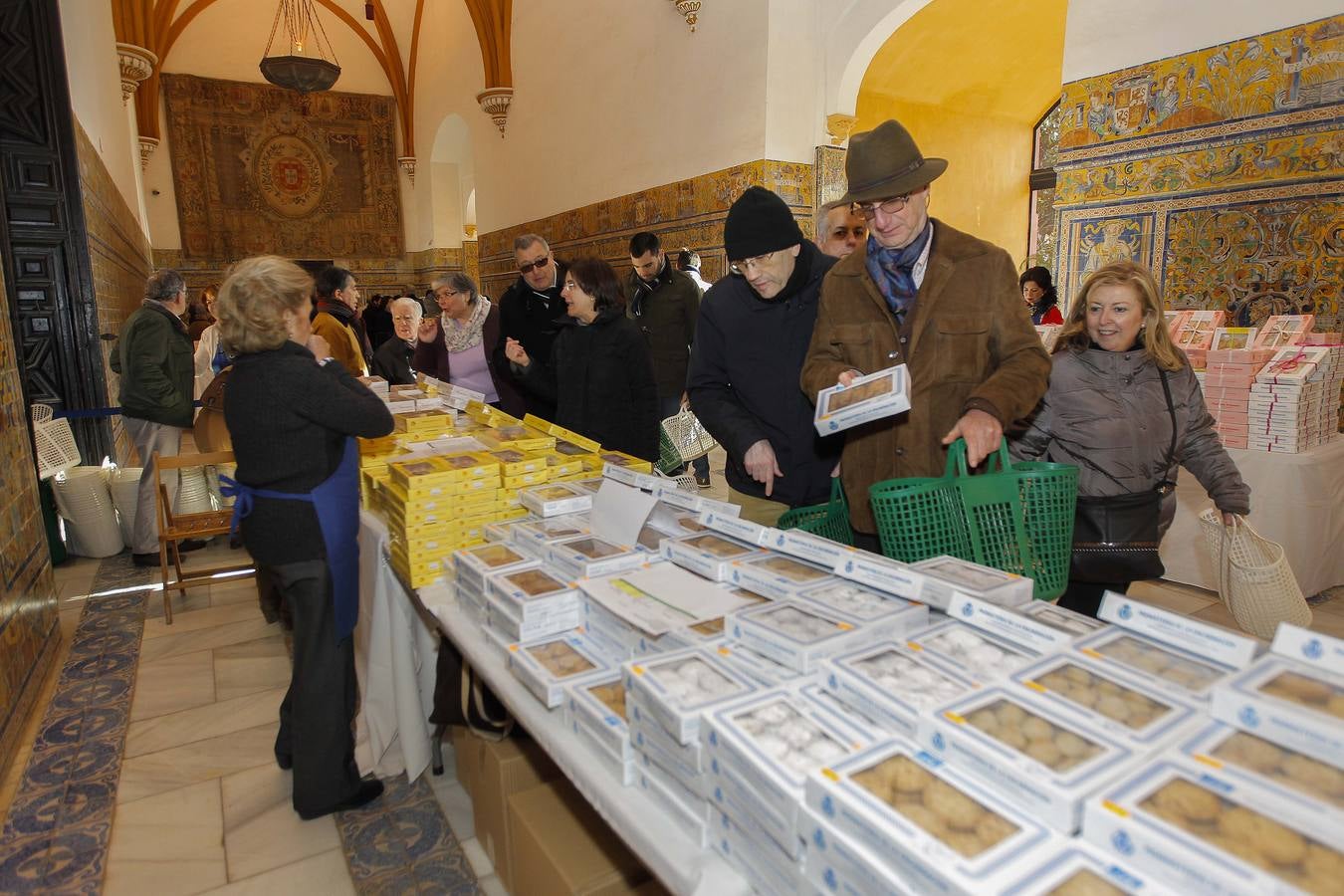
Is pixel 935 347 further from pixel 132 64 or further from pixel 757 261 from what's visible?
pixel 132 64

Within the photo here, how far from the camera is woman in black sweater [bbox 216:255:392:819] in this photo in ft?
7.38

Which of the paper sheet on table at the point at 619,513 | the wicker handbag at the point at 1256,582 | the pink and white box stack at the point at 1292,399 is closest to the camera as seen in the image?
the paper sheet on table at the point at 619,513

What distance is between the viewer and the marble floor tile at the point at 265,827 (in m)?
2.50

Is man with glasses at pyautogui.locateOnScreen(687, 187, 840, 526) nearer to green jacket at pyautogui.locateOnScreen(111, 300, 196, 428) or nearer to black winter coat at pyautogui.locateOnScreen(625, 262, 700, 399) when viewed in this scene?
black winter coat at pyautogui.locateOnScreen(625, 262, 700, 399)

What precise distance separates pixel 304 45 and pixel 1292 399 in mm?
16037

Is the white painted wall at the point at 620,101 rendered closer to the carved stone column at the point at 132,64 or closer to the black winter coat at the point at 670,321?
the black winter coat at the point at 670,321

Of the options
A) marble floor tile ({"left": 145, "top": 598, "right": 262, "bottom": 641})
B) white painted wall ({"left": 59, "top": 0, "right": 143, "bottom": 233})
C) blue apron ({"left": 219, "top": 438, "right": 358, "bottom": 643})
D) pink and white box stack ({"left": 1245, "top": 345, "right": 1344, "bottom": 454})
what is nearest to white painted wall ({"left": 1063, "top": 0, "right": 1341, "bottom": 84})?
pink and white box stack ({"left": 1245, "top": 345, "right": 1344, "bottom": 454})

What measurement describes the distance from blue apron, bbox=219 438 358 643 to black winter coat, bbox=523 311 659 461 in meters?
1.27

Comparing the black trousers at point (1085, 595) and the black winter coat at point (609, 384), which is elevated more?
the black winter coat at point (609, 384)

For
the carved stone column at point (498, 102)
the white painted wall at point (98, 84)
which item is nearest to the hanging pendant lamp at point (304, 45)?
the carved stone column at point (498, 102)

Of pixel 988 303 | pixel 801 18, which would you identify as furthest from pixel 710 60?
pixel 988 303

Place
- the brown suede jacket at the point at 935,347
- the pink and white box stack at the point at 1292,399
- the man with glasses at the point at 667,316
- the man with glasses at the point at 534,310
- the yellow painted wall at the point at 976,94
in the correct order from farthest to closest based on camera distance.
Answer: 1. the yellow painted wall at the point at 976,94
2. the man with glasses at the point at 667,316
3. the man with glasses at the point at 534,310
4. the pink and white box stack at the point at 1292,399
5. the brown suede jacket at the point at 935,347

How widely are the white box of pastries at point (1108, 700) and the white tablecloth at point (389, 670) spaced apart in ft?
6.70

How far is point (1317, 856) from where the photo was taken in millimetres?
787
